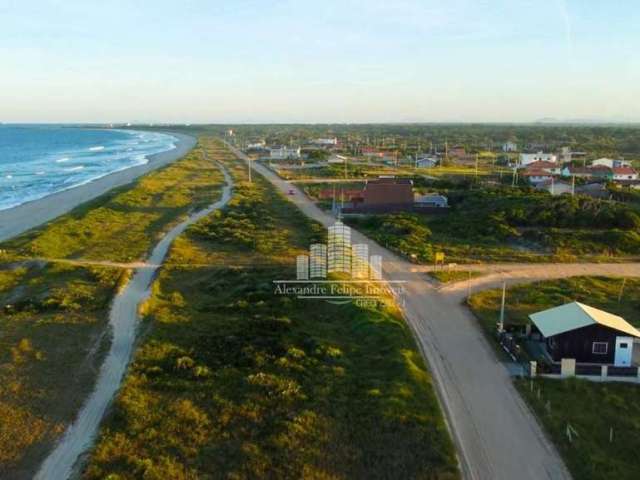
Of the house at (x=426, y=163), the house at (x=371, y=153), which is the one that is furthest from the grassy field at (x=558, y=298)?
the house at (x=371, y=153)

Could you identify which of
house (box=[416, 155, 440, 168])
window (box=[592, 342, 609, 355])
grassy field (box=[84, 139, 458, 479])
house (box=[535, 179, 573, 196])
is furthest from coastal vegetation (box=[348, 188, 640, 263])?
house (box=[416, 155, 440, 168])

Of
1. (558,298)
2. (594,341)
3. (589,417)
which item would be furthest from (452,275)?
(589,417)

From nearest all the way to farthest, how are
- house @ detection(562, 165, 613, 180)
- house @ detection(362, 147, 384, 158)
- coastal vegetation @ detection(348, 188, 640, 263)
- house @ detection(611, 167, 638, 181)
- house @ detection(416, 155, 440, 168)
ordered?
coastal vegetation @ detection(348, 188, 640, 263), house @ detection(611, 167, 638, 181), house @ detection(562, 165, 613, 180), house @ detection(416, 155, 440, 168), house @ detection(362, 147, 384, 158)

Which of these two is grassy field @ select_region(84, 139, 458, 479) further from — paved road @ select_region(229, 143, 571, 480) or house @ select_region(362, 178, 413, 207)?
house @ select_region(362, 178, 413, 207)

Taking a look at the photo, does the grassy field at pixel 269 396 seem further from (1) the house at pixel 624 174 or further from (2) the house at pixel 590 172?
(2) the house at pixel 590 172

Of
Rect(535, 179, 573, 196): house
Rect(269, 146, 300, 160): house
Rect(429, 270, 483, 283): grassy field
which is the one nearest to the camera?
Rect(429, 270, 483, 283): grassy field

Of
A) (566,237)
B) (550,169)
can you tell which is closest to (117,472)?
(566,237)

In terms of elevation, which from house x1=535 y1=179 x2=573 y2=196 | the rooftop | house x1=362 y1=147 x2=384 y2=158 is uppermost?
house x1=362 y1=147 x2=384 y2=158
